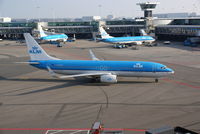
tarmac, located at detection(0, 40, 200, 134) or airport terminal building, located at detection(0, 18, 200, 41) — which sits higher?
airport terminal building, located at detection(0, 18, 200, 41)

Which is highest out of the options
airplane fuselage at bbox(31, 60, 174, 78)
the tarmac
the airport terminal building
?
the airport terminal building

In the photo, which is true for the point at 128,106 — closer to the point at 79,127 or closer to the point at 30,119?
the point at 79,127

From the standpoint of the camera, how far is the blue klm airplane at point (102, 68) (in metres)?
41.1

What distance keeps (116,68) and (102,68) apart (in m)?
2.33

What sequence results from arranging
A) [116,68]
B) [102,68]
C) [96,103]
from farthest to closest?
1. [102,68]
2. [116,68]
3. [96,103]

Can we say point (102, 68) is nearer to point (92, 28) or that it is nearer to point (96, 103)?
point (96, 103)

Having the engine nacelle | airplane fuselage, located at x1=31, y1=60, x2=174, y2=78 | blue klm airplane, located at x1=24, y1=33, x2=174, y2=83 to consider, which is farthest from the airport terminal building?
the engine nacelle

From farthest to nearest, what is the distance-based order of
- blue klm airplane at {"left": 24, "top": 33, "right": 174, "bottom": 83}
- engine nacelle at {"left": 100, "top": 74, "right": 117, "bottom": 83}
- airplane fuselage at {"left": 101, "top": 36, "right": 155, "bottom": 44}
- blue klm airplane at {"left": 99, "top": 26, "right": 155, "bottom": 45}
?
1. blue klm airplane at {"left": 99, "top": 26, "right": 155, "bottom": 45}
2. airplane fuselage at {"left": 101, "top": 36, "right": 155, "bottom": 44}
3. blue klm airplane at {"left": 24, "top": 33, "right": 174, "bottom": 83}
4. engine nacelle at {"left": 100, "top": 74, "right": 117, "bottom": 83}

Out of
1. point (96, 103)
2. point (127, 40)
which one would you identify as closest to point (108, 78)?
point (96, 103)

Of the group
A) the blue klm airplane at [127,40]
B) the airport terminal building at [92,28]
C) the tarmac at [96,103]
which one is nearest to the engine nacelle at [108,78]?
the tarmac at [96,103]

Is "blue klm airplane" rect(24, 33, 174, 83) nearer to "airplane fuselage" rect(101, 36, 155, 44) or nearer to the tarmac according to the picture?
the tarmac

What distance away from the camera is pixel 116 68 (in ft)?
137

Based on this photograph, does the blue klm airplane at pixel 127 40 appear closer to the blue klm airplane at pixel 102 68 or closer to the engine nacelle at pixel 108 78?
the blue klm airplane at pixel 102 68

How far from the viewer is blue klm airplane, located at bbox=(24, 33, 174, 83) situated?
4106 cm
